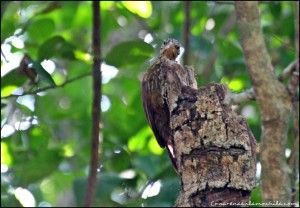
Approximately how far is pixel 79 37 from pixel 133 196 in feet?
7.71

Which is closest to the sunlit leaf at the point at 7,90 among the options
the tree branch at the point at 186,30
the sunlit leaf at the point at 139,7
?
the sunlit leaf at the point at 139,7

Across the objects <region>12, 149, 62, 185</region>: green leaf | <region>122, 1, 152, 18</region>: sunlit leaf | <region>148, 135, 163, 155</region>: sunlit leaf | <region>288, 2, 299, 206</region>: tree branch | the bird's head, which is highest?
the bird's head

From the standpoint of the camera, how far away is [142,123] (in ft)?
18.0

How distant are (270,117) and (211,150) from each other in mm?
1384

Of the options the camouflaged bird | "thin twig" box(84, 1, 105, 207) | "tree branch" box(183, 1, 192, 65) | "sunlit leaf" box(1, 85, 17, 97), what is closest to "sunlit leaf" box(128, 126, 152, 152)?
"tree branch" box(183, 1, 192, 65)

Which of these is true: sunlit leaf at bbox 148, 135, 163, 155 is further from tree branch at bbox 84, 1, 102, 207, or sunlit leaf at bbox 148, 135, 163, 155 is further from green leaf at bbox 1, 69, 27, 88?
green leaf at bbox 1, 69, 27, 88

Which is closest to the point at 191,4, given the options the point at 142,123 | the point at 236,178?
the point at 142,123

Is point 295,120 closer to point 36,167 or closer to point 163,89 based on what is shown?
point 36,167

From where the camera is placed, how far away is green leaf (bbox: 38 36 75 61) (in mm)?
4820

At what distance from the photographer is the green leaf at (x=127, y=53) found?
192 inches

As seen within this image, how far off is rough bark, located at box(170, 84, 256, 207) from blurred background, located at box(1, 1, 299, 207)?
151 cm

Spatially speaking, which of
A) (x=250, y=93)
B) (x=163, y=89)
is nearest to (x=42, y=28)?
(x=250, y=93)

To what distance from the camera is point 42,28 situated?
5355 millimetres

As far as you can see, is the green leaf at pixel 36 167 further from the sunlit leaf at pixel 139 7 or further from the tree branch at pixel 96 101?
the sunlit leaf at pixel 139 7
